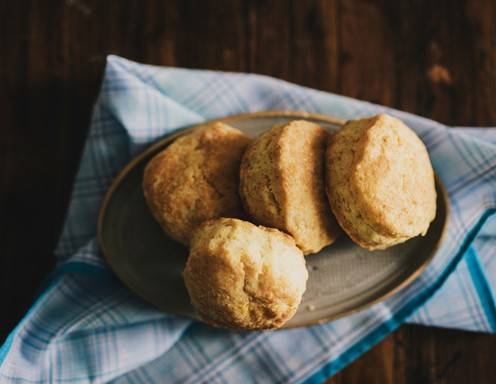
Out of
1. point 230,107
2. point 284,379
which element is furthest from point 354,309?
point 230,107

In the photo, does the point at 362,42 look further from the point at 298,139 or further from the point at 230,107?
the point at 298,139

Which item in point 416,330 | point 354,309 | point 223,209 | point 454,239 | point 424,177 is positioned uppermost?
point 424,177

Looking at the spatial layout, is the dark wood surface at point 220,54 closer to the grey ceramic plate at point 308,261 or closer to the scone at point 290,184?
the grey ceramic plate at point 308,261

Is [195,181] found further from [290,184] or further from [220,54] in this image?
[220,54]

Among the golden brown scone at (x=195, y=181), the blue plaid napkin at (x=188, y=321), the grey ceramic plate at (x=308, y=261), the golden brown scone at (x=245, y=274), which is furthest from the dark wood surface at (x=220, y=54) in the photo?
the golden brown scone at (x=245, y=274)

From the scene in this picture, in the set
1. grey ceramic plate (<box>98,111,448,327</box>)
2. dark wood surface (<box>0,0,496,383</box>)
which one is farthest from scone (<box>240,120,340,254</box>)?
dark wood surface (<box>0,0,496,383</box>)

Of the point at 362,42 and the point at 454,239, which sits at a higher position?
the point at 362,42

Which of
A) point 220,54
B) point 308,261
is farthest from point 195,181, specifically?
point 220,54
